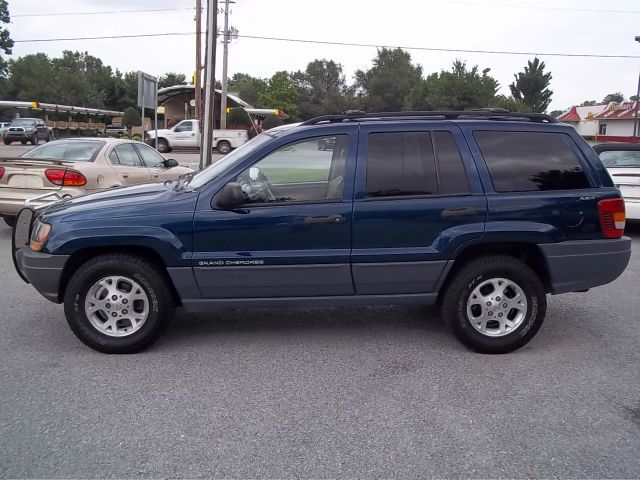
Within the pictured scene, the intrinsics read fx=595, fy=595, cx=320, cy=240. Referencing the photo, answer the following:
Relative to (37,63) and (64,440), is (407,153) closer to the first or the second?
(64,440)

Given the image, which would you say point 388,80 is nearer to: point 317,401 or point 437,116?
point 437,116

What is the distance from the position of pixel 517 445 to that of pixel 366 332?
6.68 ft

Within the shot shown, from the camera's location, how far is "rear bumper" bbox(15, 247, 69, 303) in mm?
4559

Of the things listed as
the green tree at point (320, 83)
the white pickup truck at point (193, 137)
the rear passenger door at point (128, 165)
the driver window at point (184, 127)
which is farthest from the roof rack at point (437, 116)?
the green tree at point (320, 83)

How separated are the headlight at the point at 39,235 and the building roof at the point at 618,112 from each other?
6612 centimetres

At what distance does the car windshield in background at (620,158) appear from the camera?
1023 centimetres

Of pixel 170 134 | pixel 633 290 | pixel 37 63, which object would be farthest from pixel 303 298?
pixel 37 63

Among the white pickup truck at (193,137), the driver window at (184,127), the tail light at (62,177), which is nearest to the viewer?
the tail light at (62,177)

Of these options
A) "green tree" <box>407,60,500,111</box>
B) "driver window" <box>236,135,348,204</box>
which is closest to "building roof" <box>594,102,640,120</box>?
"green tree" <box>407,60,500,111</box>

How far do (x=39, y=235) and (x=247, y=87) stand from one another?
9286cm

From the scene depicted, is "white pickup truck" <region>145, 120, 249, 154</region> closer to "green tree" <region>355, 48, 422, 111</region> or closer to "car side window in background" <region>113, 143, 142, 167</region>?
"car side window in background" <region>113, 143, 142, 167</region>

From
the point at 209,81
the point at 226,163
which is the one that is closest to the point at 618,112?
the point at 209,81

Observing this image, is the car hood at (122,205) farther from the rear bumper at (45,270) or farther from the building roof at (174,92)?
the building roof at (174,92)

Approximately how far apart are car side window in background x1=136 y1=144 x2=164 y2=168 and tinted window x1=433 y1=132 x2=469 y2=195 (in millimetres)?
6706
